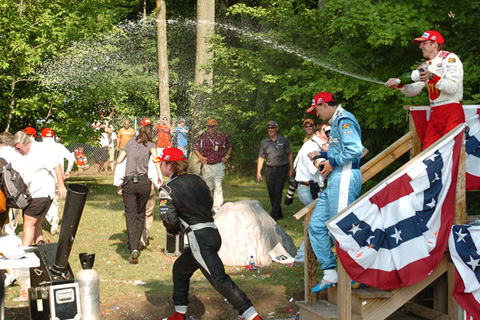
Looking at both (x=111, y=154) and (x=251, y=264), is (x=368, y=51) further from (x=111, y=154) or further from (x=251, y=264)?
(x=111, y=154)

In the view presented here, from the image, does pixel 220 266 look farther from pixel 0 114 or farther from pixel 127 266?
pixel 0 114

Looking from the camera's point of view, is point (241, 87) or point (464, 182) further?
point (241, 87)

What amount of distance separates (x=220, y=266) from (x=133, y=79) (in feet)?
84.4

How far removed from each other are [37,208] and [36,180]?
395 mm

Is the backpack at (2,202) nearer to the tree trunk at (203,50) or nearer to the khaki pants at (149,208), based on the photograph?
the khaki pants at (149,208)

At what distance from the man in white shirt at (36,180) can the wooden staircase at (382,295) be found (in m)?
4.03

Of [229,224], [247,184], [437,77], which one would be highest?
[437,77]

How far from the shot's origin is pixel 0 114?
17.2 meters

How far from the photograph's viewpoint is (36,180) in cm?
907

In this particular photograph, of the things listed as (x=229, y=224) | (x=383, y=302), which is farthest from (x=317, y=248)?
(x=229, y=224)

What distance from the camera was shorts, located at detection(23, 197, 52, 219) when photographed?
8.92 metres

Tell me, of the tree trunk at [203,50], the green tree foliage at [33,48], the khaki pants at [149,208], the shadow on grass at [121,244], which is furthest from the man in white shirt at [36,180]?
the tree trunk at [203,50]

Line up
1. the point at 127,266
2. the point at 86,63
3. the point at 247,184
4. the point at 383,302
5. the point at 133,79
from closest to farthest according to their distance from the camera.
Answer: the point at 383,302
the point at 127,266
the point at 86,63
the point at 247,184
the point at 133,79

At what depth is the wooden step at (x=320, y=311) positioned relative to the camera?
20.2 feet
